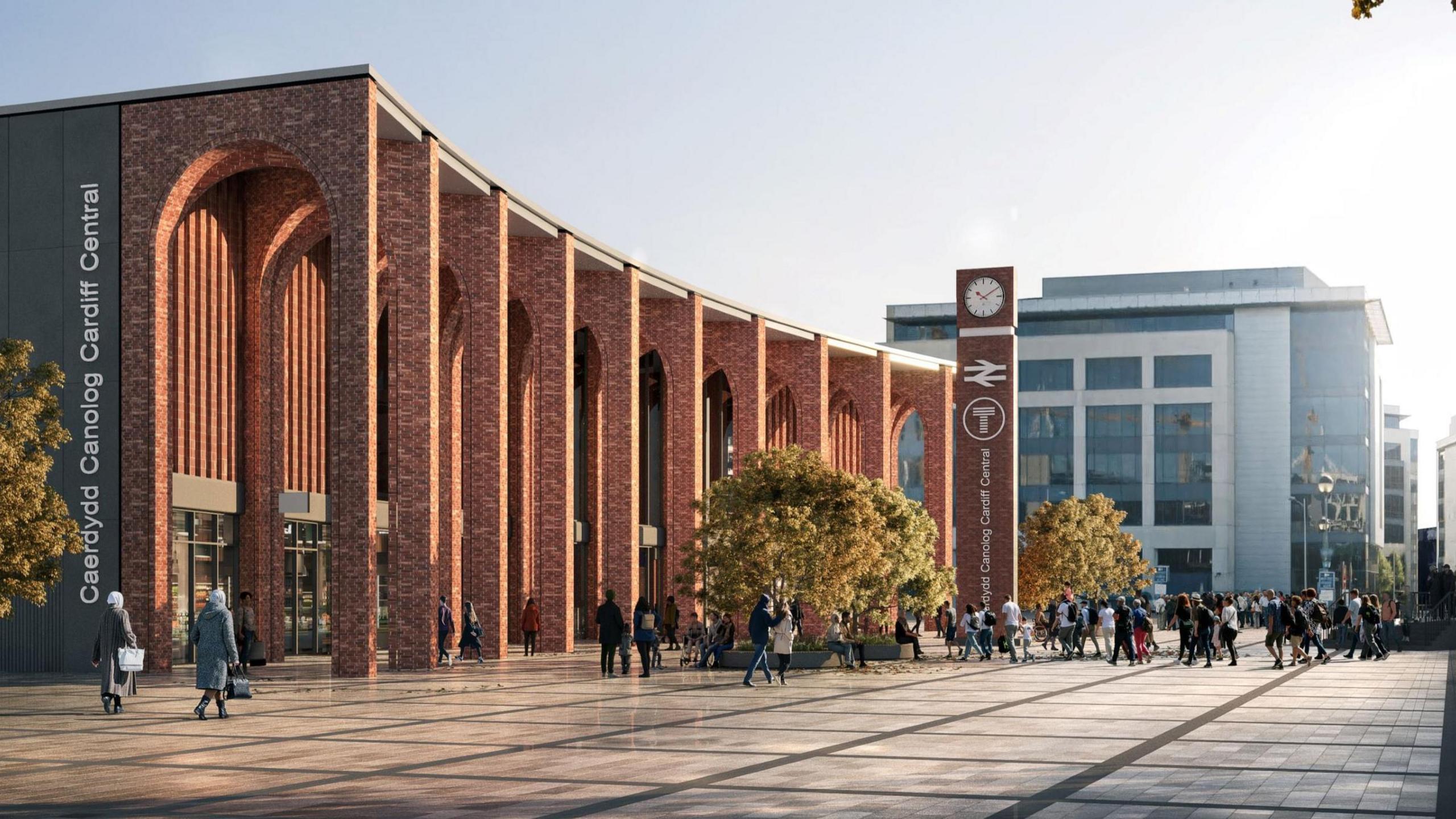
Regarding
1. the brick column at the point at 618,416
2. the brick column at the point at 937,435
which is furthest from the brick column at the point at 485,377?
the brick column at the point at 937,435

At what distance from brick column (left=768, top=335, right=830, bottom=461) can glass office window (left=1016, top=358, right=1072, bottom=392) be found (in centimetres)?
4025

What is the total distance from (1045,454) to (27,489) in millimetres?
74711

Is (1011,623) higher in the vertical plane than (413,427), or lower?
lower

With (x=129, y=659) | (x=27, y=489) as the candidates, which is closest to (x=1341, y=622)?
(x=129, y=659)

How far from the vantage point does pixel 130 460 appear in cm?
2791

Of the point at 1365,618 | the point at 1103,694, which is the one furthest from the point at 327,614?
the point at 1365,618

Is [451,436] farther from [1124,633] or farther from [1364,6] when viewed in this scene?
[1364,6]

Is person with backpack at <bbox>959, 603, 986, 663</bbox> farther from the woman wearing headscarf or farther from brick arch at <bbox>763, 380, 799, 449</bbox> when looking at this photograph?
brick arch at <bbox>763, 380, 799, 449</bbox>

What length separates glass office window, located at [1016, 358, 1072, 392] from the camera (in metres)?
92.0

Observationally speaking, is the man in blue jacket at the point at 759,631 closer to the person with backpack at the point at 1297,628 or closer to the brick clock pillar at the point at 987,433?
the person with backpack at the point at 1297,628

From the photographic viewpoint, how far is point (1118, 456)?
90688 millimetres

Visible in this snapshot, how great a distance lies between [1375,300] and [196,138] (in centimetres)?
7664

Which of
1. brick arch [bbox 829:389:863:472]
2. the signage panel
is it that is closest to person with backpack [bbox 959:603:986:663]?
the signage panel

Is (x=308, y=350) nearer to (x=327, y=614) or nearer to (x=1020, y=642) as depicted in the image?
(x=327, y=614)
